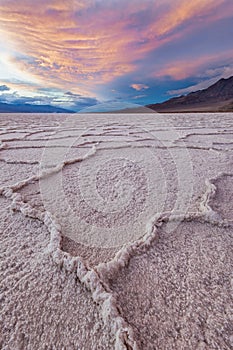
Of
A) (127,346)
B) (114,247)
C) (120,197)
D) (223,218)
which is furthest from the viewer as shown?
(120,197)

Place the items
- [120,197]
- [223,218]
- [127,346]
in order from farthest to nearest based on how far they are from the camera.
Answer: [120,197]
[223,218]
[127,346]

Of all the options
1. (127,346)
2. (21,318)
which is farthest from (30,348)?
(127,346)

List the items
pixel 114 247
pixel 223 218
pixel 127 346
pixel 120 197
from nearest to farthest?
pixel 127 346 < pixel 114 247 < pixel 223 218 < pixel 120 197

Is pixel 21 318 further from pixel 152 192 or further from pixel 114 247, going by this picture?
pixel 152 192

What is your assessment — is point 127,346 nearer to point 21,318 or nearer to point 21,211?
point 21,318

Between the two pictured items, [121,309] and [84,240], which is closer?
[121,309]

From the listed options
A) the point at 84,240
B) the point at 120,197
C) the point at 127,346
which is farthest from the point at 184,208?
the point at 127,346
